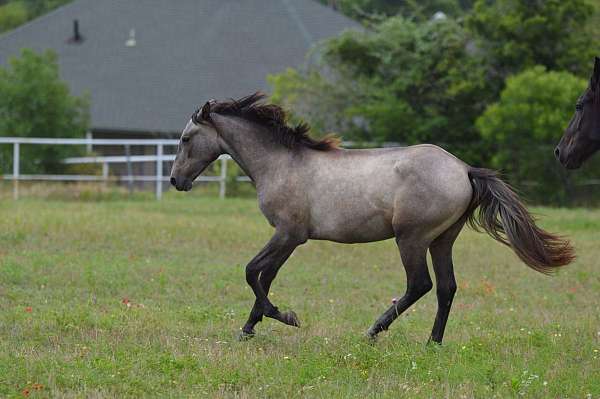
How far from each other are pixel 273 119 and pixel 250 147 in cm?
35

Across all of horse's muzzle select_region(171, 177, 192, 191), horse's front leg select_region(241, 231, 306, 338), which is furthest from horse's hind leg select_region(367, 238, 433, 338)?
horse's muzzle select_region(171, 177, 192, 191)

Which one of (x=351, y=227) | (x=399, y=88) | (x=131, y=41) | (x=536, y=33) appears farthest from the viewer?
(x=131, y=41)

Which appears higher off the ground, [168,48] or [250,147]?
[168,48]

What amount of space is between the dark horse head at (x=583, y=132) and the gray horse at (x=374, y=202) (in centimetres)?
62

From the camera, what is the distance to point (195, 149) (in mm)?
8883

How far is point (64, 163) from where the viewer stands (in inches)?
1045

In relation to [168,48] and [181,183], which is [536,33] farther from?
[181,183]

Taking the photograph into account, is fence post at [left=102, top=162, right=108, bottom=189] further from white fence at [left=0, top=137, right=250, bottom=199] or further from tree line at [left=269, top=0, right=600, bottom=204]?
tree line at [left=269, top=0, right=600, bottom=204]

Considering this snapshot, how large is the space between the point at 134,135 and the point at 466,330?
2550cm

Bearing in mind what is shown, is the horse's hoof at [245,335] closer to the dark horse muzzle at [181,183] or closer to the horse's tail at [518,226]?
the dark horse muzzle at [181,183]

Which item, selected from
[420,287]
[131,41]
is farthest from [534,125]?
[420,287]

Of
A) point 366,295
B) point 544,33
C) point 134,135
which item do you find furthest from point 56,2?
point 366,295

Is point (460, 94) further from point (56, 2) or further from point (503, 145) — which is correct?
point (56, 2)

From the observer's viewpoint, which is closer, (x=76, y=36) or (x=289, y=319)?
(x=289, y=319)
